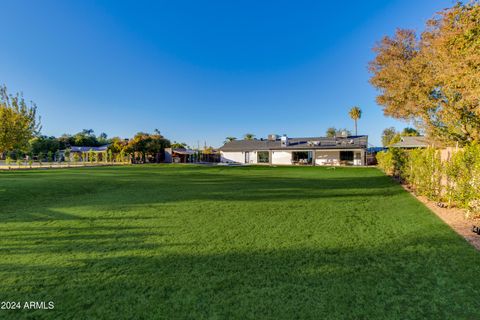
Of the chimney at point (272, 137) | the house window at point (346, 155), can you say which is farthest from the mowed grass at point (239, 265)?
the chimney at point (272, 137)

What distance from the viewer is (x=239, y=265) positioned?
336 centimetres

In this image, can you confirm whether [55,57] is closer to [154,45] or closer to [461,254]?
[154,45]

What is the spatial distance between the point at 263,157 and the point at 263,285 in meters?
38.1

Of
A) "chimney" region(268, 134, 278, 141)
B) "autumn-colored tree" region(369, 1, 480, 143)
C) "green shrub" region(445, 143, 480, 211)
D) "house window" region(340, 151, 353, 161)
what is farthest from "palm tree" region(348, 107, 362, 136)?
"green shrub" region(445, 143, 480, 211)

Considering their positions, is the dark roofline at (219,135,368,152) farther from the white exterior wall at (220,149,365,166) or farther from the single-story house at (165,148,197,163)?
the single-story house at (165,148,197,163)

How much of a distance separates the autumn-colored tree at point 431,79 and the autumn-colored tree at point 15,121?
3062 centimetres

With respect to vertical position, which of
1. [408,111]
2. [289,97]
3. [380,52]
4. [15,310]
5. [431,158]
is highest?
[289,97]

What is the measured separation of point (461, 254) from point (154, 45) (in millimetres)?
30296

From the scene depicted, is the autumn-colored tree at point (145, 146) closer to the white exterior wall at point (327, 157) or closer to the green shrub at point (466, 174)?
the white exterior wall at point (327, 157)

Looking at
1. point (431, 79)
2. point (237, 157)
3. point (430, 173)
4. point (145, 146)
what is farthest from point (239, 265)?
point (145, 146)

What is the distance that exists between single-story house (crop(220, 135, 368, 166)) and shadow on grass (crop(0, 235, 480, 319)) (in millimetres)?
31826

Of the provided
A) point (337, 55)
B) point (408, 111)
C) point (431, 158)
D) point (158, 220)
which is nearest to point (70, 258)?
point (158, 220)

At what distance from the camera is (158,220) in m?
5.84

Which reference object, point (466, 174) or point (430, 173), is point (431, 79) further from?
point (466, 174)
